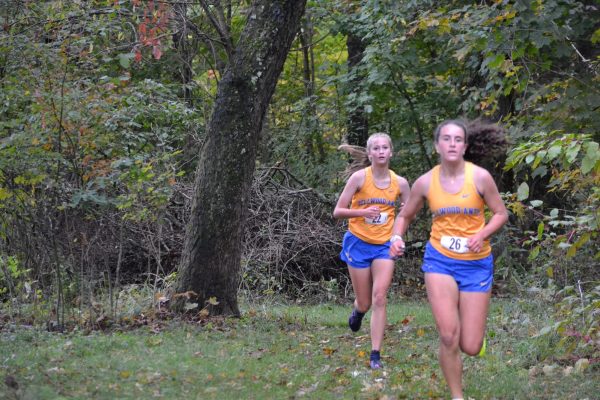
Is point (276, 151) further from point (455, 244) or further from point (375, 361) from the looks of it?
point (455, 244)

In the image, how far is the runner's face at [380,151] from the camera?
8570 millimetres

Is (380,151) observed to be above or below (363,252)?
above

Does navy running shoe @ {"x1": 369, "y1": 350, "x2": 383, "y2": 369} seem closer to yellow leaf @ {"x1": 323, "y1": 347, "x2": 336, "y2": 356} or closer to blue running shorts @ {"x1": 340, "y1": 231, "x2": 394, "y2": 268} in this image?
yellow leaf @ {"x1": 323, "y1": 347, "x2": 336, "y2": 356}

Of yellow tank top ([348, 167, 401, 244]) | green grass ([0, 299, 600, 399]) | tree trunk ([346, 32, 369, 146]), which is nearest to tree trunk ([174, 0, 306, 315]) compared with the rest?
green grass ([0, 299, 600, 399])

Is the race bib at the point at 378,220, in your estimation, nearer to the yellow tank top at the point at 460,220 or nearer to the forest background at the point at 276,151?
the forest background at the point at 276,151

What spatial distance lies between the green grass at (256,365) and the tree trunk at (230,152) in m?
0.66

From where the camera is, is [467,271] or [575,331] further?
[575,331]

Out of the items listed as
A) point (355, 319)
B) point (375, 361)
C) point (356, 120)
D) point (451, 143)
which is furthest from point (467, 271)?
point (356, 120)

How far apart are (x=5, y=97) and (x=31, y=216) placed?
1559mm

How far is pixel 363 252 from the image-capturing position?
8.67 metres

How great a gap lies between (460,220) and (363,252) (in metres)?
2.46

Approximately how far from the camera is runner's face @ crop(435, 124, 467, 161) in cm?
635

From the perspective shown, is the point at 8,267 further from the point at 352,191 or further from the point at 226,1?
the point at 226,1

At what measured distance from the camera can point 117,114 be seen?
12195 millimetres
